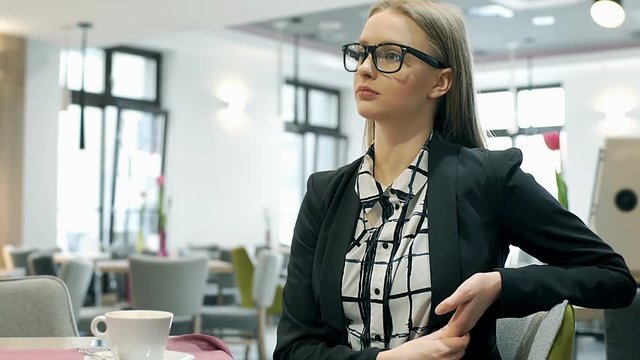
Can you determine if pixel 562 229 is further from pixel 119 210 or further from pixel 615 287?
pixel 119 210

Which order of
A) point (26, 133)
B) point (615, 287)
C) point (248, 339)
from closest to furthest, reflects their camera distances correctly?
1. point (615, 287)
2. point (248, 339)
3. point (26, 133)

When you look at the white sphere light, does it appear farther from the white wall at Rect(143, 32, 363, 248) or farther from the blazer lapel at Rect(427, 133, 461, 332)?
the white wall at Rect(143, 32, 363, 248)

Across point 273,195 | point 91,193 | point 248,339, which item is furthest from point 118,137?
point 248,339

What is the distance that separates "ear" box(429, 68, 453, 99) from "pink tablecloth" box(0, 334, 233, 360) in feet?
1.76

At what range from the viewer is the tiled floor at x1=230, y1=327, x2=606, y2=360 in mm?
8039

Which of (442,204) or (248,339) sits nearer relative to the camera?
(442,204)

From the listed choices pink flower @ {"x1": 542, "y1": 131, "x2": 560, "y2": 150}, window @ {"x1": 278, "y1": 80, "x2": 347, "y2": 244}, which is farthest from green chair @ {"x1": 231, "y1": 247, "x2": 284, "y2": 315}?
window @ {"x1": 278, "y1": 80, "x2": 347, "y2": 244}

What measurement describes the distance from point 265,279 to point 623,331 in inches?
187

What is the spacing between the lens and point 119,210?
11.7m

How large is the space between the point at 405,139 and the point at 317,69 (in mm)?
13086

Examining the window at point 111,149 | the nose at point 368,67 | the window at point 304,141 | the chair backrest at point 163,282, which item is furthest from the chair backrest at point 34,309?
the window at point 304,141

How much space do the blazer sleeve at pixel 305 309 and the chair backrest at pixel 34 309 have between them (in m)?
0.83

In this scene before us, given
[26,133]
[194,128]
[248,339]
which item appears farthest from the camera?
[194,128]

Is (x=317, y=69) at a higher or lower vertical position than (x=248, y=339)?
higher
